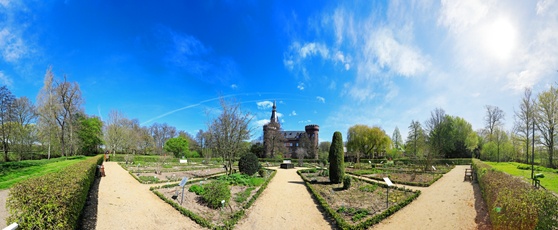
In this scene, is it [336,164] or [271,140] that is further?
[271,140]

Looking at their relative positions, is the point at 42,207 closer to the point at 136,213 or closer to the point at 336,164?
the point at 136,213

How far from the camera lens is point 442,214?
746 cm

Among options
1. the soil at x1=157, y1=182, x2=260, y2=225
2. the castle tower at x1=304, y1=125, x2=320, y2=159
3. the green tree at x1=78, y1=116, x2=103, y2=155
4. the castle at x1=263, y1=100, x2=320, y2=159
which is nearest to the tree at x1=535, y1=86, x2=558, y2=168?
the soil at x1=157, y1=182, x2=260, y2=225

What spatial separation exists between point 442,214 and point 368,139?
3481 centimetres

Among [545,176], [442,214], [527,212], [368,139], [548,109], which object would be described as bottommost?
[442,214]

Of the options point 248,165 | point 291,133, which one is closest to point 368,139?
point 291,133

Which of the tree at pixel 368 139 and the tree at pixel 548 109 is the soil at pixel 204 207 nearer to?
the tree at pixel 548 109

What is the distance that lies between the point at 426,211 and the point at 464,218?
1.11 metres

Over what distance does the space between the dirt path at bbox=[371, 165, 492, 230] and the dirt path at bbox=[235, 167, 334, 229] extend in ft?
6.97

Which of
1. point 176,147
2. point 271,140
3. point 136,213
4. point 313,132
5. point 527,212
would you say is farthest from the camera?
point 313,132

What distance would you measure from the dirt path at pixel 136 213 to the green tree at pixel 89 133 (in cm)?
3940

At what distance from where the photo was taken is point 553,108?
16.0m

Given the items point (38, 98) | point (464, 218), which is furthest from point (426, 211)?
point (38, 98)

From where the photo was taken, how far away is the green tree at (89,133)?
1501 inches
